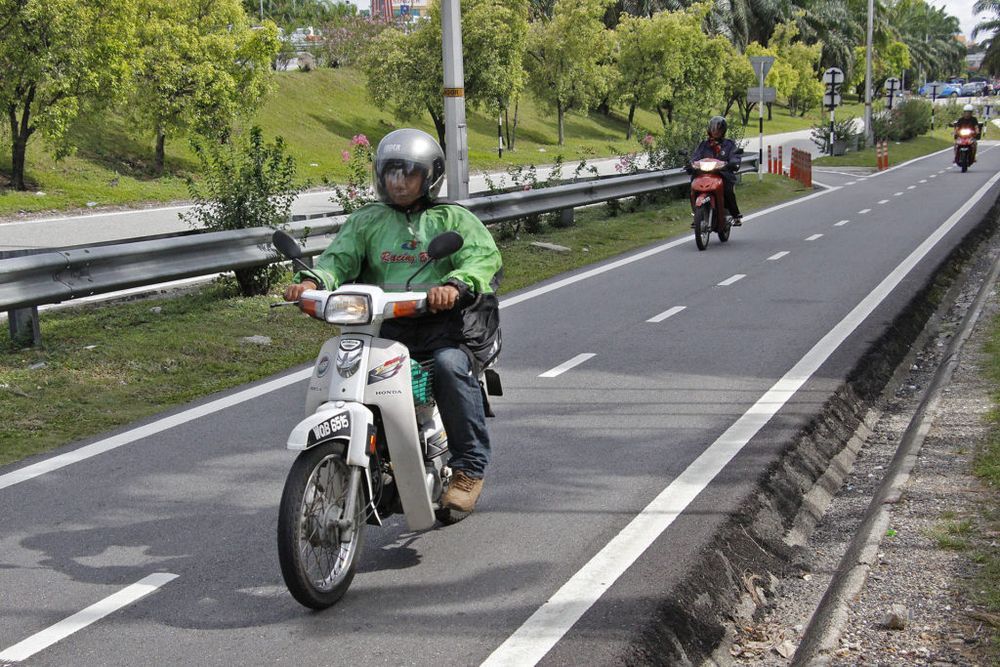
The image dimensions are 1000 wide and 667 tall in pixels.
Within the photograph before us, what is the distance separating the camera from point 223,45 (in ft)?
107

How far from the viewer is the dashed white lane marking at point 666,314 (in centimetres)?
1102

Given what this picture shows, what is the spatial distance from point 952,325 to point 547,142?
44042mm

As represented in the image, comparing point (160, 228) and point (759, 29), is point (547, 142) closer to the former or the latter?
point (160, 228)

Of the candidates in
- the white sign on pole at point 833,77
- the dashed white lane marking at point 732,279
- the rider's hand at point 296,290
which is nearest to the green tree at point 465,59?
the white sign on pole at point 833,77

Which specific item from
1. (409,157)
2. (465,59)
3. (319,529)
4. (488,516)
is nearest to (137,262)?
(488,516)

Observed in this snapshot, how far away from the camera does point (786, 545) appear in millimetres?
5625

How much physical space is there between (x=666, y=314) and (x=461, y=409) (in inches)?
257

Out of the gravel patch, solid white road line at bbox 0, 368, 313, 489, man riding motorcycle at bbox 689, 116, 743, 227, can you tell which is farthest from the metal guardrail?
man riding motorcycle at bbox 689, 116, 743, 227

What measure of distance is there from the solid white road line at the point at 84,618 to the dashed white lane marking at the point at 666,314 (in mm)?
6743

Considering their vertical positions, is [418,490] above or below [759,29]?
below

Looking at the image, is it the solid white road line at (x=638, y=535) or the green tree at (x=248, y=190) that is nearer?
the solid white road line at (x=638, y=535)

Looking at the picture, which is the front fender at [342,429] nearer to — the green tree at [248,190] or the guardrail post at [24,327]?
the guardrail post at [24,327]

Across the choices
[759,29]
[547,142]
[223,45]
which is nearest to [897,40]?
[759,29]

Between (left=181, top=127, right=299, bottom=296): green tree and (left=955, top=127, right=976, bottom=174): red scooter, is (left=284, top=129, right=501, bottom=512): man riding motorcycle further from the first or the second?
(left=955, top=127, right=976, bottom=174): red scooter
